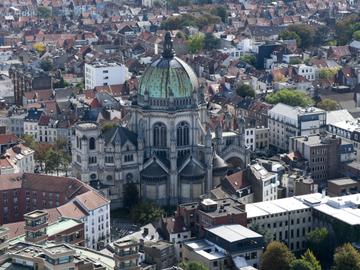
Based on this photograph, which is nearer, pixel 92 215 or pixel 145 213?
pixel 92 215

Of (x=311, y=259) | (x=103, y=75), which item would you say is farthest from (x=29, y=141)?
(x=311, y=259)

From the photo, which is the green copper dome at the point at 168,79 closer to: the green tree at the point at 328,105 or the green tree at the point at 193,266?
the green tree at the point at 193,266

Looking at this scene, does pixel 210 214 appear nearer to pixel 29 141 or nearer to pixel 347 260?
pixel 347 260

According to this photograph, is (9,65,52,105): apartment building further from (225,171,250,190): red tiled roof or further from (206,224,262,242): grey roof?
(206,224,262,242): grey roof

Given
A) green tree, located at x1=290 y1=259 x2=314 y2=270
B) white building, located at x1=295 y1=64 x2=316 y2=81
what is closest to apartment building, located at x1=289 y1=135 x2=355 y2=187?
green tree, located at x1=290 y1=259 x2=314 y2=270

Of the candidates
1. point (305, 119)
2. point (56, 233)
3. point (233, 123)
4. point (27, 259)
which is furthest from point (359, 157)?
point (27, 259)

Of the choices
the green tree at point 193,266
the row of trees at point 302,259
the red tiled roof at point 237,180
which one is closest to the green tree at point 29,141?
the red tiled roof at point 237,180
